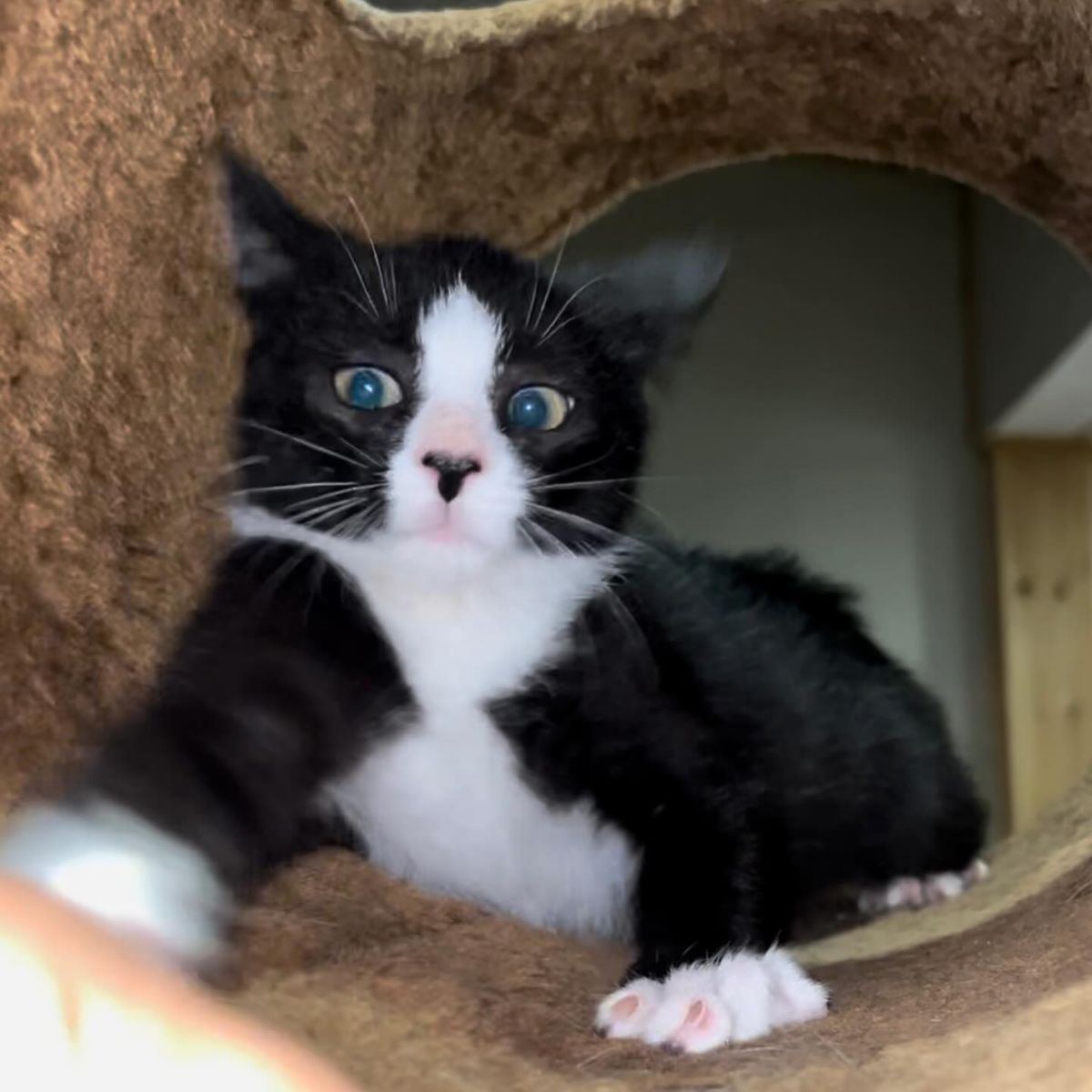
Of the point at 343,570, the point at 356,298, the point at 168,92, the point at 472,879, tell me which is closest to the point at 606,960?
the point at 472,879

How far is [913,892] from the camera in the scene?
1.36 metres

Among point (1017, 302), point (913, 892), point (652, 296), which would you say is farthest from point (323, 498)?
point (1017, 302)

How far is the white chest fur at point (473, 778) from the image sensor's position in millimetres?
989

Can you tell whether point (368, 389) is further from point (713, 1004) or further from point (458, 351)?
point (713, 1004)

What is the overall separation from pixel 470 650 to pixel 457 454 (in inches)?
6.5

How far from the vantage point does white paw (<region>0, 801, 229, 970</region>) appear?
0.67 m

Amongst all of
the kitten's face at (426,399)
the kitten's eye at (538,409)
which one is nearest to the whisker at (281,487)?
the kitten's face at (426,399)

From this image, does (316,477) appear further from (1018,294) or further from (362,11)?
(1018,294)

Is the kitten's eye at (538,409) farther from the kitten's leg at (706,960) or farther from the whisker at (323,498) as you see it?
the kitten's leg at (706,960)

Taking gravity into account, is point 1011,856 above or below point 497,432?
below

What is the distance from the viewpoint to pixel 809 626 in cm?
145

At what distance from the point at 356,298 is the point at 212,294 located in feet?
0.45

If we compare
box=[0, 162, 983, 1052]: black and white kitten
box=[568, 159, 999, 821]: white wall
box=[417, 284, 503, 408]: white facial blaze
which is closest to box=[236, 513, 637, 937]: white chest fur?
box=[0, 162, 983, 1052]: black and white kitten

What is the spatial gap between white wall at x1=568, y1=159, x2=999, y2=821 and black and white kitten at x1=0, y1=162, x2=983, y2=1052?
→ 49.5 inches
